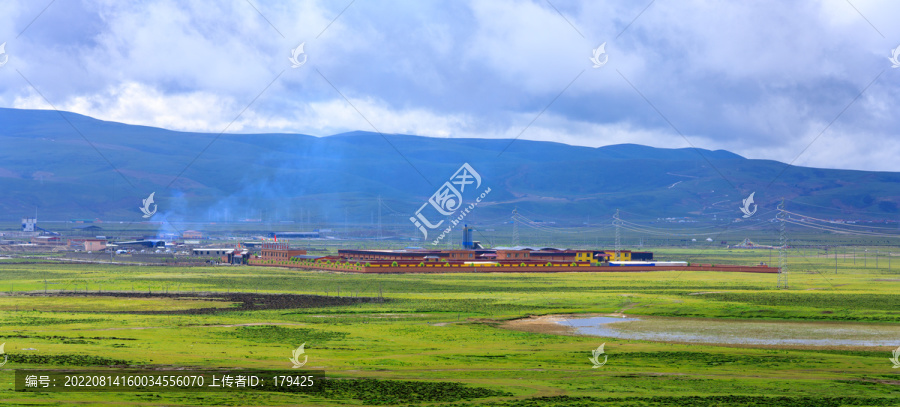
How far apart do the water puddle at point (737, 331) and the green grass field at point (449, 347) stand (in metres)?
3.53

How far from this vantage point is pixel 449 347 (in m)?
56.4

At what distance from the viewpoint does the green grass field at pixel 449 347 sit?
135 ft

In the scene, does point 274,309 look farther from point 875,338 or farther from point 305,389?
point 875,338

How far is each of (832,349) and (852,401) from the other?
18.8m

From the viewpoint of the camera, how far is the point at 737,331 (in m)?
68.3

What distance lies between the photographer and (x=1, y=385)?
39.0m

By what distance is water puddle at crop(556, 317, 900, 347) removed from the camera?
62844 mm

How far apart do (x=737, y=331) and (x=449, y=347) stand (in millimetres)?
23184

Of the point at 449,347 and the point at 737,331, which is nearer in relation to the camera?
the point at 449,347

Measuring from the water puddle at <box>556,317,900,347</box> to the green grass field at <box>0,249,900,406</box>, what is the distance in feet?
11.6

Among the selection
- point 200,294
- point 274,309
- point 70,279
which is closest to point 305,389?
point 274,309

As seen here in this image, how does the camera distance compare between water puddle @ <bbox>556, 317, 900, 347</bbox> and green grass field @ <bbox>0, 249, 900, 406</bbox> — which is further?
water puddle @ <bbox>556, 317, 900, 347</bbox>

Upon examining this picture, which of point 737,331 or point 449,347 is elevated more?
point 449,347

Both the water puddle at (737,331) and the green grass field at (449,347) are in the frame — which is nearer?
the green grass field at (449,347)
